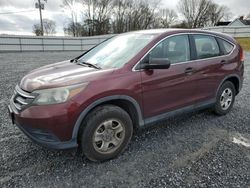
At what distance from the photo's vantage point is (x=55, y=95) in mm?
2357

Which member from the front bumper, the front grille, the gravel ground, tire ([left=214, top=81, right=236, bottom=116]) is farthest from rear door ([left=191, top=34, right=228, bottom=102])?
the front grille

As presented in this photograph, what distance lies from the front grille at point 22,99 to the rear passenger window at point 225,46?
11.3 ft

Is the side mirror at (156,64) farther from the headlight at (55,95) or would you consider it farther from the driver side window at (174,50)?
the headlight at (55,95)

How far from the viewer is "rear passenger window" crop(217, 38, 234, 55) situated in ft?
13.3

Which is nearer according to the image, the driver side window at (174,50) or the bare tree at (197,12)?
the driver side window at (174,50)

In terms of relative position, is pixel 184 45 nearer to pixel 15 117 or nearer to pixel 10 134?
pixel 15 117

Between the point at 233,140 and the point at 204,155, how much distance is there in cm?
74

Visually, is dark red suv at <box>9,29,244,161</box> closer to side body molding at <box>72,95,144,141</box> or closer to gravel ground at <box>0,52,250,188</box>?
side body molding at <box>72,95,144,141</box>

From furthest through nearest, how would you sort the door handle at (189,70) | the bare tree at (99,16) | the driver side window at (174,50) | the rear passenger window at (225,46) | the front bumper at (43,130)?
the bare tree at (99,16) < the rear passenger window at (225,46) < the door handle at (189,70) < the driver side window at (174,50) < the front bumper at (43,130)

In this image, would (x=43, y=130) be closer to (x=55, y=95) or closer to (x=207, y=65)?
(x=55, y=95)

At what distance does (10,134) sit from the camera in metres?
3.40

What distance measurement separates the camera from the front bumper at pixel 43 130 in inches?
91.8

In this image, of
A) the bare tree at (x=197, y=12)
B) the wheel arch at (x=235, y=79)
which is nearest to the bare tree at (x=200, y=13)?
the bare tree at (x=197, y=12)

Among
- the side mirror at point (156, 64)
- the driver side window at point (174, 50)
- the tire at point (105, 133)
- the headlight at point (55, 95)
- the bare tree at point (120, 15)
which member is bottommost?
the tire at point (105, 133)
